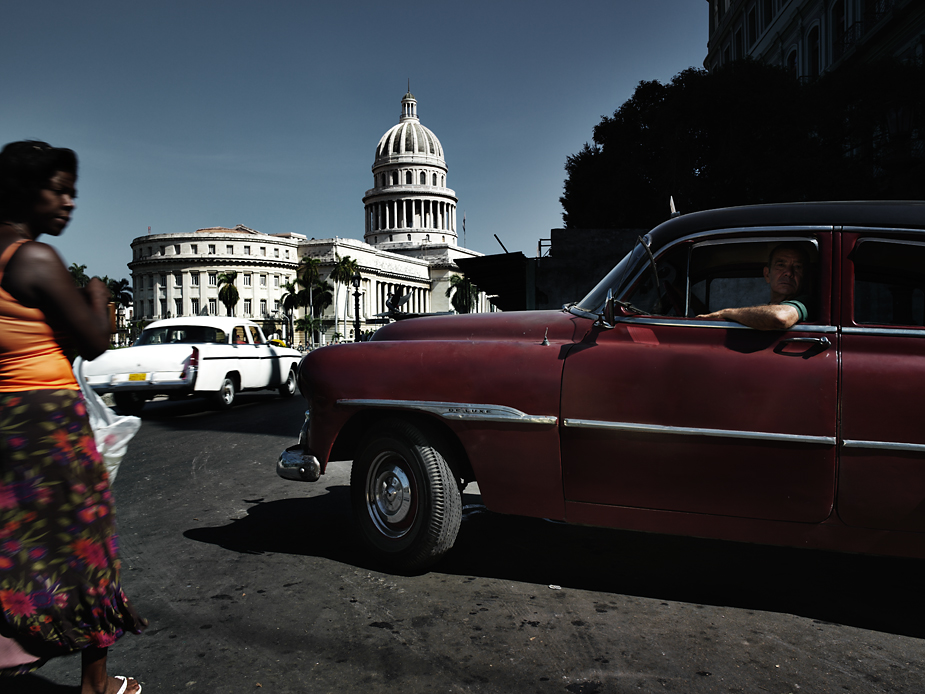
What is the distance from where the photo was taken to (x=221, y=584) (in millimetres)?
3555

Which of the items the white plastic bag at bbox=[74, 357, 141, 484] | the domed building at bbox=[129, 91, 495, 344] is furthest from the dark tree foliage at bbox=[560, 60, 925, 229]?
the domed building at bbox=[129, 91, 495, 344]

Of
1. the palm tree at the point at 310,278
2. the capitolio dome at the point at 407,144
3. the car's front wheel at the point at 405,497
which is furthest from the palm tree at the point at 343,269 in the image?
the car's front wheel at the point at 405,497

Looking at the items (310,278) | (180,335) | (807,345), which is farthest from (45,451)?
(310,278)

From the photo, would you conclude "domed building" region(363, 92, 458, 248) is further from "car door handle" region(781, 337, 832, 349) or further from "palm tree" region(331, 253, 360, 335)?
"car door handle" region(781, 337, 832, 349)

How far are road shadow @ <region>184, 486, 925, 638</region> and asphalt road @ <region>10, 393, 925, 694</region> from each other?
15 mm

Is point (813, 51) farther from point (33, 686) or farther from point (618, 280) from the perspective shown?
point (33, 686)

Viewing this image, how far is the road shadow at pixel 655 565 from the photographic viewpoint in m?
3.29

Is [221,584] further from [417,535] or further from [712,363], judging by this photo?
[712,363]

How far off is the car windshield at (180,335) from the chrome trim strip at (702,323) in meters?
10.7

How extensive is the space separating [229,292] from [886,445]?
100503mm

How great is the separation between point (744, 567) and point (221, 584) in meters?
2.80

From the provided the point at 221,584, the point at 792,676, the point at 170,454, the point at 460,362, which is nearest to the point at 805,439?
the point at 792,676

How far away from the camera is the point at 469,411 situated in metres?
3.48

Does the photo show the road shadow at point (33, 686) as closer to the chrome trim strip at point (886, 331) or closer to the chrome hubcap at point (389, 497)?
the chrome hubcap at point (389, 497)
